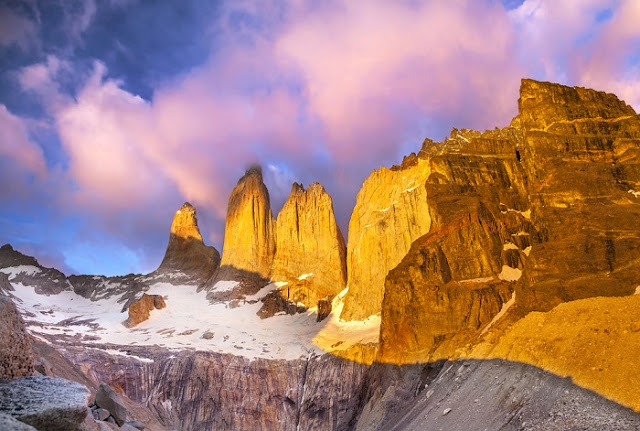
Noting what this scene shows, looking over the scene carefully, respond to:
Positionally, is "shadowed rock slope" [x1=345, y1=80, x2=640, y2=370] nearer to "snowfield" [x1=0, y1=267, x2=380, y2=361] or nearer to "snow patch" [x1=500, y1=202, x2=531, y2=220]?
"snow patch" [x1=500, y1=202, x2=531, y2=220]

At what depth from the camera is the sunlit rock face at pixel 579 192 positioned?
37500 mm

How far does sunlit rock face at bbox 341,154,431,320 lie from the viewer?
78.8 meters

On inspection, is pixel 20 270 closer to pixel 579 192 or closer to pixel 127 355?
pixel 127 355

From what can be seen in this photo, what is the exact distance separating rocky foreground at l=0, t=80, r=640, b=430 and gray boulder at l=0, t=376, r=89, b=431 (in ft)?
0.34

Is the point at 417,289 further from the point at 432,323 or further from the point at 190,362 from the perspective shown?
the point at 190,362

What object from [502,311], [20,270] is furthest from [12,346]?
[20,270]

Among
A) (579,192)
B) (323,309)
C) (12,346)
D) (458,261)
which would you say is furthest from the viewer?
(323,309)

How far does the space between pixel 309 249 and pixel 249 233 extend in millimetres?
19056

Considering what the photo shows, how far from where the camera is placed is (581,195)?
45.5 meters

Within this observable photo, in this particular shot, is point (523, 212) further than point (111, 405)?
Yes

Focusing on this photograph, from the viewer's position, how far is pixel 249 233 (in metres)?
127

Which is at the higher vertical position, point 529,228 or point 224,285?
point 224,285

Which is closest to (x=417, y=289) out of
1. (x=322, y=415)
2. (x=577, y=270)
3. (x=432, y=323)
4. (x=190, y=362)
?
(x=432, y=323)

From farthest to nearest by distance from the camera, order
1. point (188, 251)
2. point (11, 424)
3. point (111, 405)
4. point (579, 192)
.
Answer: point (188, 251) → point (579, 192) → point (111, 405) → point (11, 424)
